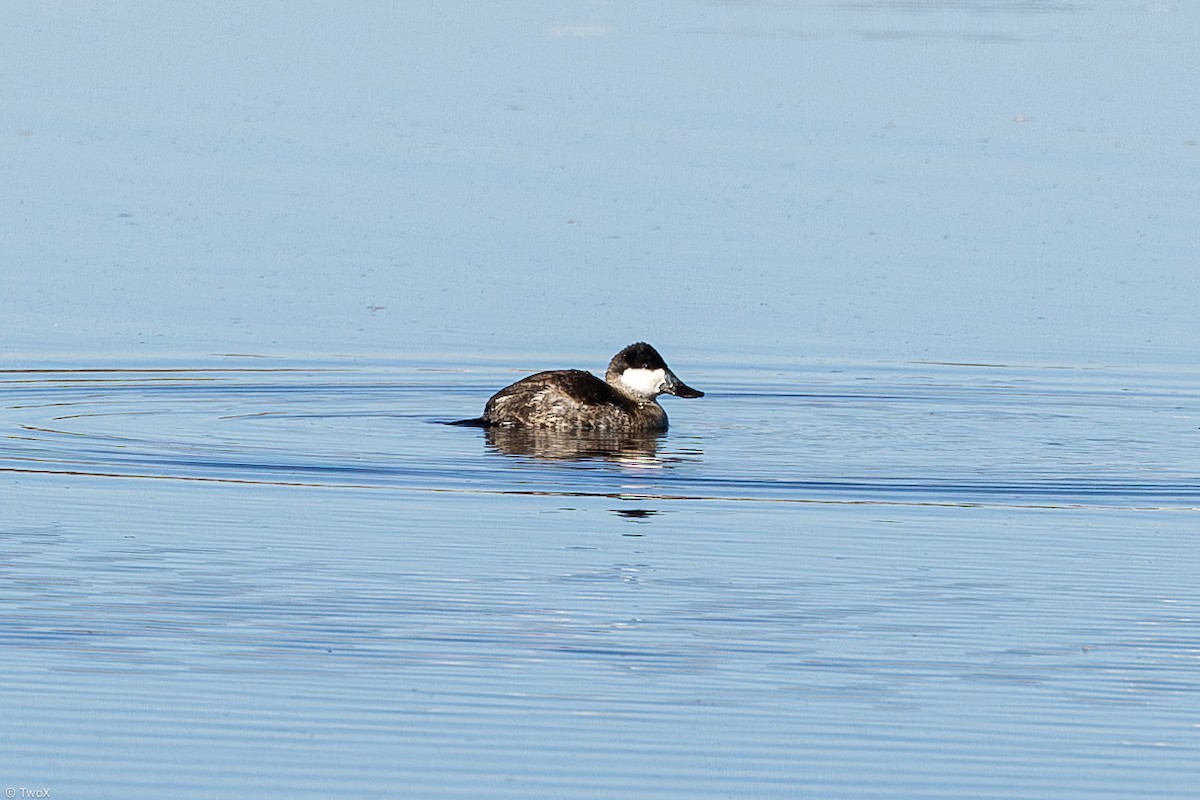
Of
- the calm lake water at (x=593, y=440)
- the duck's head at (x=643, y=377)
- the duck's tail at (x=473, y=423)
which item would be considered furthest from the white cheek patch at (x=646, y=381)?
the duck's tail at (x=473, y=423)

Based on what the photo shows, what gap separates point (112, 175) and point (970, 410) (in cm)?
1031

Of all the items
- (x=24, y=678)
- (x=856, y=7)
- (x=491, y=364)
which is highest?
(x=856, y=7)

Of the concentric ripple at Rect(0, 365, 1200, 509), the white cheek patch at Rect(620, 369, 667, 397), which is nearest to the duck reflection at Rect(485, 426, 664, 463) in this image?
the concentric ripple at Rect(0, 365, 1200, 509)

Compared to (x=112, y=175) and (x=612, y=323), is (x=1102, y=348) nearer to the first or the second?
(x=612, y=323)

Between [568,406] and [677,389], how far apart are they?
791 mm

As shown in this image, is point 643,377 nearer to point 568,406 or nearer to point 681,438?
point 568,406

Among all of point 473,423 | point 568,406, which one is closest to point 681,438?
point 568,406

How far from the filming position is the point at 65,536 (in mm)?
9812

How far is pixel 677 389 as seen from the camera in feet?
46.3

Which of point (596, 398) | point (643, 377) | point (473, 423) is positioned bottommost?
point (473, 423)

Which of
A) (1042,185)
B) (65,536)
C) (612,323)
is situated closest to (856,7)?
(1042,185)

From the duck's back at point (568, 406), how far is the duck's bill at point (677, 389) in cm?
13

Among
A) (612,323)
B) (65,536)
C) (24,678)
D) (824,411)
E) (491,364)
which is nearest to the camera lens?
(24,678)

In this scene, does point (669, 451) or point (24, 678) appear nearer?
point (24, 678)
